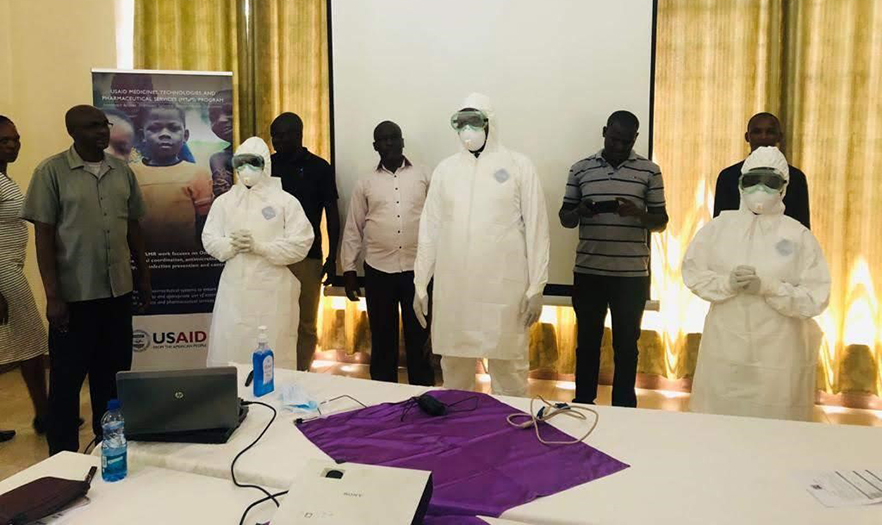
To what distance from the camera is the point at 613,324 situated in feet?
10.7

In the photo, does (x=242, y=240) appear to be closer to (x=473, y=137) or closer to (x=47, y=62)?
(x=473, y=137)

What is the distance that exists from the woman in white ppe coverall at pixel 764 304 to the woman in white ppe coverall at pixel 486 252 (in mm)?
769

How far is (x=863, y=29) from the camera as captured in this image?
3.55 meters

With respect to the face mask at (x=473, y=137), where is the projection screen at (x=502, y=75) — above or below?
above

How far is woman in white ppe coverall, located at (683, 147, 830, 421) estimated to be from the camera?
2523mm

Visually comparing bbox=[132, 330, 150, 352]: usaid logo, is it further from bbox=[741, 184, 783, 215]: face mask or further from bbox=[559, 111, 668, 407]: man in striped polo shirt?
bbox=[741, 184, 783, 215]: face mask

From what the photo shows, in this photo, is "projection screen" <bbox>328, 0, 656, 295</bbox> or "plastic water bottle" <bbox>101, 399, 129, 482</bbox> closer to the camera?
"plastic water bottle" <bbox>101, 399, 129, 482</bbox>

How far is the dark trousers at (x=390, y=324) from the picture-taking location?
3.61 metres

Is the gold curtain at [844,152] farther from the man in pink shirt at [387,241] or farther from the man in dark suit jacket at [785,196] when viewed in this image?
the man in pink shirt at [387,241]

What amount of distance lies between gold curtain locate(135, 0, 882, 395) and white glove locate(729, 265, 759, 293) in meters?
1.39

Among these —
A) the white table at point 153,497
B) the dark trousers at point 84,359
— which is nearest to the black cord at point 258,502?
the white table at point 153,497

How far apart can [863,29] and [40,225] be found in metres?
4.27

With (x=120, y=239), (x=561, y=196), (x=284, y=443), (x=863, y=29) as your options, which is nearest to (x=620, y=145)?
(x=561, y=196)

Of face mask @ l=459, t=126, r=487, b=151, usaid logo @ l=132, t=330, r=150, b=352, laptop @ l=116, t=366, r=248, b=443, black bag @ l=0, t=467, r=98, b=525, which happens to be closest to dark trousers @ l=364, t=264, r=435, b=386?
face mask @ l=459, t=126, r=487, b=151
